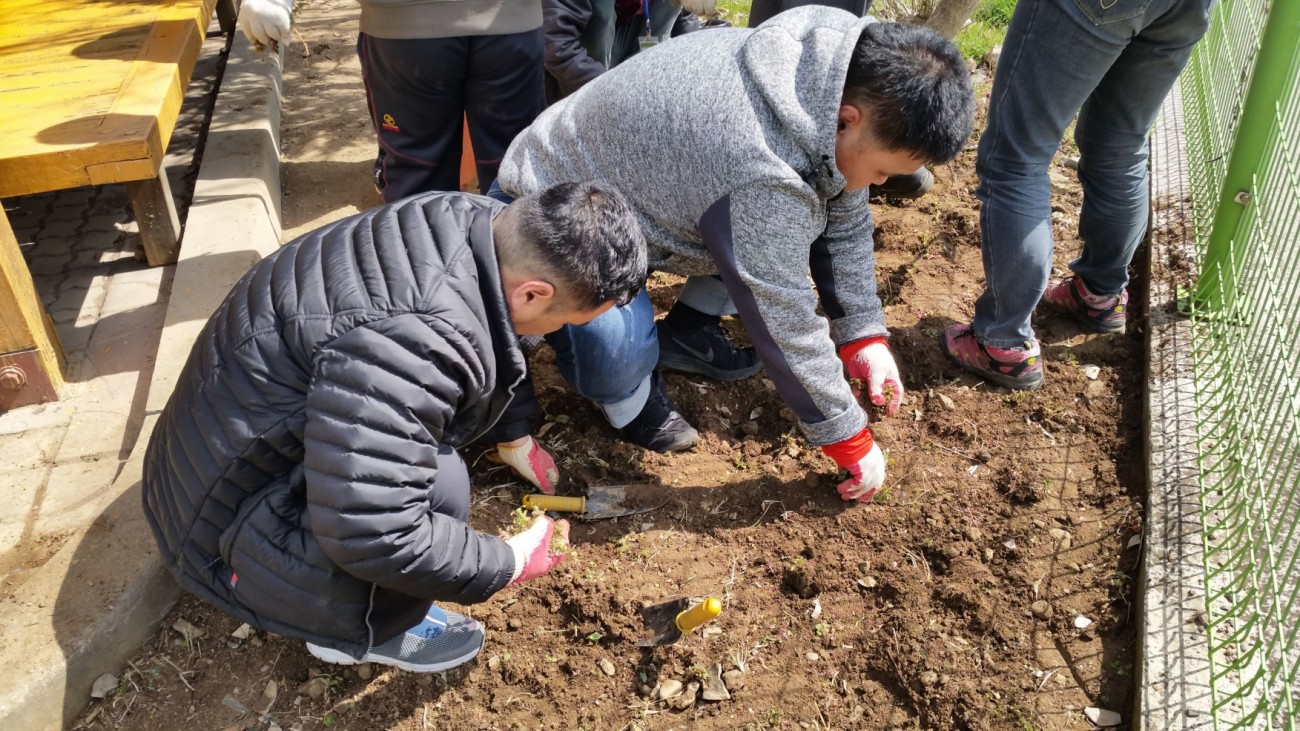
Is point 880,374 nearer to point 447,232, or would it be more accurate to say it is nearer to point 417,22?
point 447,232

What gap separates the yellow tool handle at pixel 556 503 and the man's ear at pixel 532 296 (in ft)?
2.90

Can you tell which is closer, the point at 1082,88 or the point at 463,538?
the point at 463,538

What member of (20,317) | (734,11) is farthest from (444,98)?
(734,11)

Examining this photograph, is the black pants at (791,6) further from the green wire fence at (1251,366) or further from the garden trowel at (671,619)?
the garden trowel at (671,619)

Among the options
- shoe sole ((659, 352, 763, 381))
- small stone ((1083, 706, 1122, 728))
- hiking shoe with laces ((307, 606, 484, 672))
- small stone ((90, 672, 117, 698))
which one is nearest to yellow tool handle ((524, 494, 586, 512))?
hiking shoe with laces ((307, 606, 484, 672))

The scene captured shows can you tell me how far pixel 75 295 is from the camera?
3600 mm

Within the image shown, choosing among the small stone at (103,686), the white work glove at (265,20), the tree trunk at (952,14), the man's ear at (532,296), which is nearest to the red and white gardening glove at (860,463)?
the man's ear at (532,296)

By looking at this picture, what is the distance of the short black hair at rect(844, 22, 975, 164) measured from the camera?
6.89 ft

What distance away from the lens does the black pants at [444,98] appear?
3117mm

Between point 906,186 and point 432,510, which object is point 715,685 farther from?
point 906,186

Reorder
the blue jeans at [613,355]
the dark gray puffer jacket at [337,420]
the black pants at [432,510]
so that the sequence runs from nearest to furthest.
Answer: the dark gray puffer jacket at [337,420]
the black pants at [432,510]
the blue jeans at [613,355]

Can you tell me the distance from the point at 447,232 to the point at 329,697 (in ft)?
3.88

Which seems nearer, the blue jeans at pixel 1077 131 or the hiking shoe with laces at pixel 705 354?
the blue jeans at pixel 1077 131

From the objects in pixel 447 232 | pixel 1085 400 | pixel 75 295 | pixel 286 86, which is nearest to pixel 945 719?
pixel 1085 400
